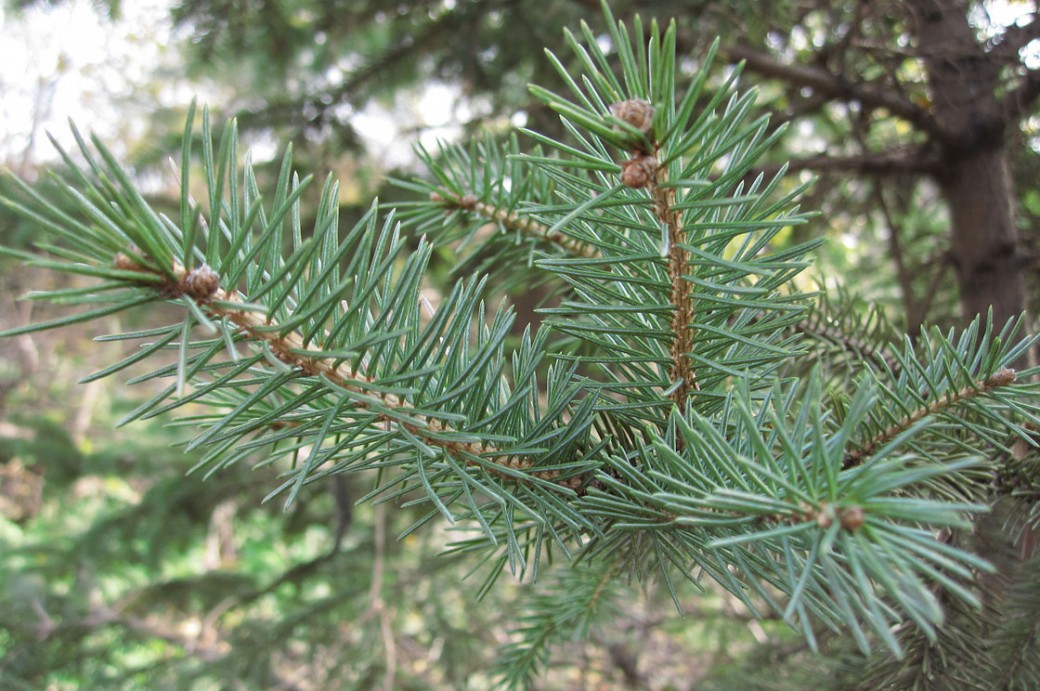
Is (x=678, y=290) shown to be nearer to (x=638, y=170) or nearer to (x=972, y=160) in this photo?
(x=638, y=170)

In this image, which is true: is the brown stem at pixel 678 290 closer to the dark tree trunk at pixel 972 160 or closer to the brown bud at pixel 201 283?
the brown bud at pixel 201 283

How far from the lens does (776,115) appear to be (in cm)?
92

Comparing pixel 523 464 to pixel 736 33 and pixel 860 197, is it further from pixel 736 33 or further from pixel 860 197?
pixel 860 197

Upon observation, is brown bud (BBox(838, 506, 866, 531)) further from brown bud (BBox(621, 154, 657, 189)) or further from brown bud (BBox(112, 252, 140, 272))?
brown bud (BBox(112, 252, 140, 272))

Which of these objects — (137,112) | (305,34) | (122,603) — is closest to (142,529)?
(122,603)

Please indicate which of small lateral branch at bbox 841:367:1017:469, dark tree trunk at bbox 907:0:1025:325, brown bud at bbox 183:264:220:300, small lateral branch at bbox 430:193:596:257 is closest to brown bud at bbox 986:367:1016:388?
small lateral branch at bbox 841:367:1017:469

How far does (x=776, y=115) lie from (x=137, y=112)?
783 cm

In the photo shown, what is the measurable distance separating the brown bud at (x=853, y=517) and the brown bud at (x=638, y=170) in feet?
0.52

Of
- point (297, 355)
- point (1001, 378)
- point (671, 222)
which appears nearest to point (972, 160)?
point (1001, 378)

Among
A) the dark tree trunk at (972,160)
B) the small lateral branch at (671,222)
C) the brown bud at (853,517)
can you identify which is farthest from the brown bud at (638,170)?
the dark tree trunk at (972,160)

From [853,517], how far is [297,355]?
25cm

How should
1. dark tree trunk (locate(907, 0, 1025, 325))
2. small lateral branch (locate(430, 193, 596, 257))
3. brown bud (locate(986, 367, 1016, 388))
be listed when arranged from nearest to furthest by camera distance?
brown bud (locate(986, 367, 1016, 388))
small lateral branch (locate(430, 193, 596, 257))
dark tree trunk (locate(907, 0, 1025, 325))

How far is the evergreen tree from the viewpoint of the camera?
26cm

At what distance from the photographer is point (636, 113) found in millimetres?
273
